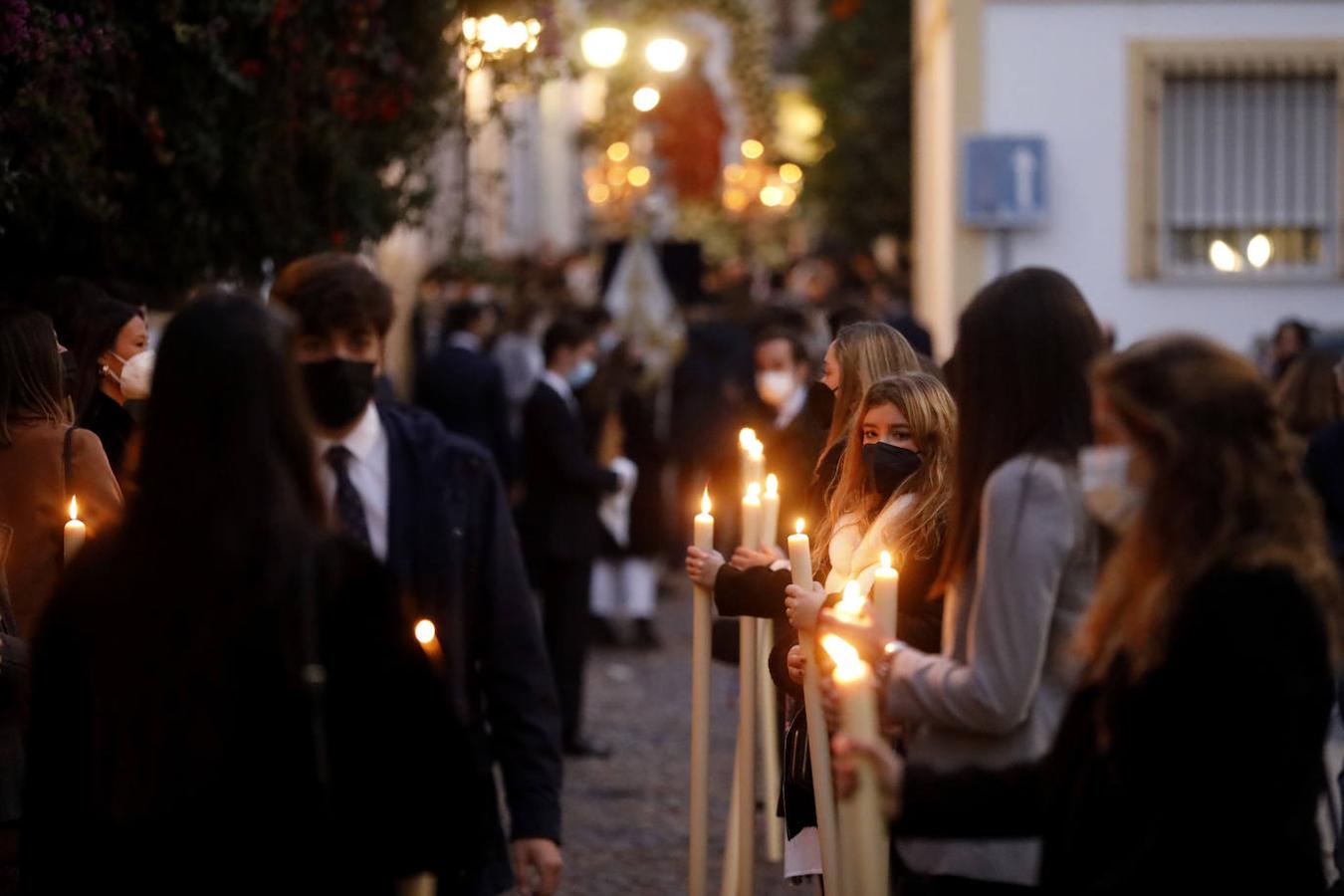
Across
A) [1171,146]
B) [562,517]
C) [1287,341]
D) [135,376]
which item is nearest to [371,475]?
[135,376]

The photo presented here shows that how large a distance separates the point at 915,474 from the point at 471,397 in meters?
8.91

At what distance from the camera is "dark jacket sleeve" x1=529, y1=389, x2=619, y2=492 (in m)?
11.7

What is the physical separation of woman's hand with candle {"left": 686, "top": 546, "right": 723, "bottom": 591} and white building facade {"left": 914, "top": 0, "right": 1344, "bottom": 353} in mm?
10583

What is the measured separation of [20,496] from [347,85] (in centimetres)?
358

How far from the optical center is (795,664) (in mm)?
5480

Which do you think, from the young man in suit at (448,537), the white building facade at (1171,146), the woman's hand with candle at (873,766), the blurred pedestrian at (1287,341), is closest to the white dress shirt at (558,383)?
the blurred pedestrian at (1287,341)

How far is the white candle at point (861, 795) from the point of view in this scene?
3.56 meters

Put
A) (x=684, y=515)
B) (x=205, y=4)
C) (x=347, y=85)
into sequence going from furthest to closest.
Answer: (x=684, y=515), (x=347, y=85), (x=205, y=4)

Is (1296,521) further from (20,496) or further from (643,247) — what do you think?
(643,247)

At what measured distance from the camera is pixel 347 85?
8.74m

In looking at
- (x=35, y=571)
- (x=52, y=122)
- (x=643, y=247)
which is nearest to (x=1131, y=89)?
(x=643, y=247)

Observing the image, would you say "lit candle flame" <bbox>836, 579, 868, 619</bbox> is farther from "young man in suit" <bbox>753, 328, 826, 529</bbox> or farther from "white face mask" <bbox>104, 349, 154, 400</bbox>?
"young man in suit" <bbox>753, 328, 826, 529</bbox>

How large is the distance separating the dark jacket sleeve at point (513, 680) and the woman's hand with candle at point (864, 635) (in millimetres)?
638

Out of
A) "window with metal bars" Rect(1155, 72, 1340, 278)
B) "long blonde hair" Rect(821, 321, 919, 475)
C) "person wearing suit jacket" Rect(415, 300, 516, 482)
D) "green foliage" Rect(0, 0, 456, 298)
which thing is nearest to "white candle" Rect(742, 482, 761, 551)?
"long blonde hair" Rect(821, 321, 919, 475)
